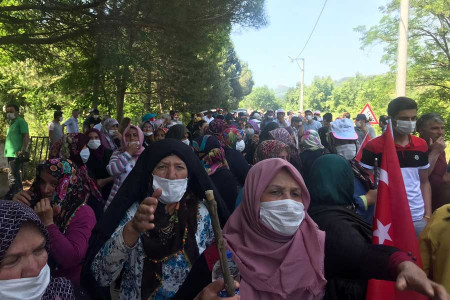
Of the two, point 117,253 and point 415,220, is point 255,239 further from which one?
point 415,220

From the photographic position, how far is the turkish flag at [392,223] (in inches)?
78.4

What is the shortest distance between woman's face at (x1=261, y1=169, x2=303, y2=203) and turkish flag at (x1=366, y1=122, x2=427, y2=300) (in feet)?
1.73

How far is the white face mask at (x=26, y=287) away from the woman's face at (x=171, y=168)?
3.26ft

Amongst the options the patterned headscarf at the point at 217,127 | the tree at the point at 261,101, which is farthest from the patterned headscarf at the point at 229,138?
the tree at the point at 261,101

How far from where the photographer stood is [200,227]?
2531mm

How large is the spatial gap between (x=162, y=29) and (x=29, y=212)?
646 centimetres

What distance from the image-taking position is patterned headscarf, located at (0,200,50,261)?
1.61 meters

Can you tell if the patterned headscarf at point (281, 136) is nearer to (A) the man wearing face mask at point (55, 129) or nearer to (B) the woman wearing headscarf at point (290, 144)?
(B) the woman wearing headscarf at point (290, 144)

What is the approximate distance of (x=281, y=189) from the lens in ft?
7.08

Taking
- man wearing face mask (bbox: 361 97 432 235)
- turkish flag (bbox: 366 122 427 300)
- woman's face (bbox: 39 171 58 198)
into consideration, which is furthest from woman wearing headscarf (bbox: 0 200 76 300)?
man wearing face mask (bbox: 361 97 432 235)

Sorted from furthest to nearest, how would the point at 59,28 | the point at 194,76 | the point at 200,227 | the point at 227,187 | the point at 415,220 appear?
the point at 194,76 → the point at 59,28 → the point at 227,187 → the point at 415,220 → the point at 200,227

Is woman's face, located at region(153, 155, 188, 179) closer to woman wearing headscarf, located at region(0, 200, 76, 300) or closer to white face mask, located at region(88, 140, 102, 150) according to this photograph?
woman wearing headscarf, located at region(0, 200, 76, 300)

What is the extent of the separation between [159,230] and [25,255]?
0.86 meters

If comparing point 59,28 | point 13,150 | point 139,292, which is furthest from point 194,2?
point 139,292
